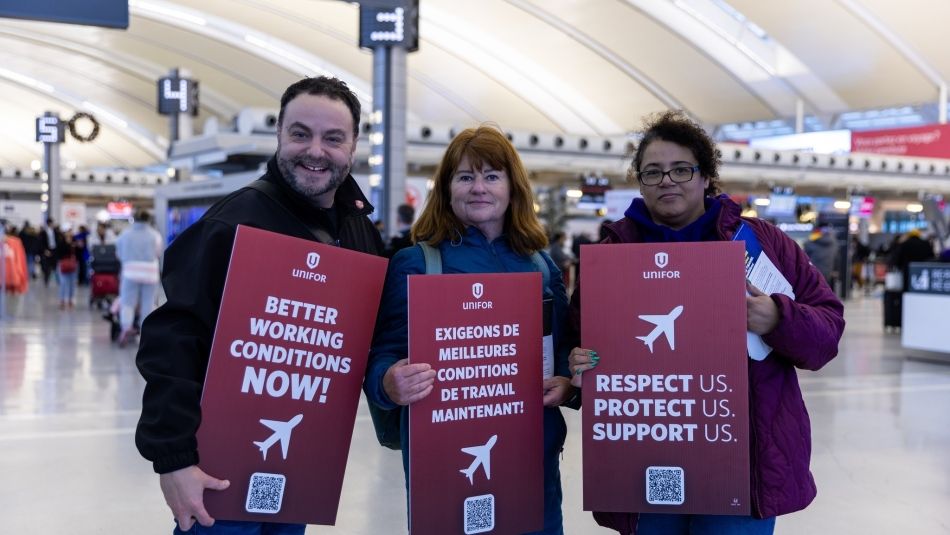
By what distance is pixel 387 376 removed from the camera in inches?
79.7

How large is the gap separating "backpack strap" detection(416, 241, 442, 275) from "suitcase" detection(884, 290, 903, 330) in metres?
12.7

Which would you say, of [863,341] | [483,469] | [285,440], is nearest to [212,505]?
[285,440]

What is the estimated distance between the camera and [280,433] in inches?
77.7

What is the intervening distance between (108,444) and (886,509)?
15.4 feet

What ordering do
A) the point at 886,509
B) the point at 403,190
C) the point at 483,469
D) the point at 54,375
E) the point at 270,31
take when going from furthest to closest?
the point at 270,31, the point at 403,190, the point at 54,375, the point at 886,509, the point at 483,469

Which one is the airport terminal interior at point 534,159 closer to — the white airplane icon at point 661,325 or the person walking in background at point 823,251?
the person walking in background at point 823,251

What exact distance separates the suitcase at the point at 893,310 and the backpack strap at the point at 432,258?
12685 millimetres

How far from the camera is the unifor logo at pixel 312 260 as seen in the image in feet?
6.53

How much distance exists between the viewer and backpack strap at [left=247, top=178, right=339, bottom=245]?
6.83 ft

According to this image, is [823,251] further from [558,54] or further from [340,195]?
[558,54]

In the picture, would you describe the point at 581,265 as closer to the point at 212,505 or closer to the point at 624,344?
the point at 624,344

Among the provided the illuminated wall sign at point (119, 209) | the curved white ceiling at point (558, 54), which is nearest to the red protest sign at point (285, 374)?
the curved white ceiling at point (558, 54)

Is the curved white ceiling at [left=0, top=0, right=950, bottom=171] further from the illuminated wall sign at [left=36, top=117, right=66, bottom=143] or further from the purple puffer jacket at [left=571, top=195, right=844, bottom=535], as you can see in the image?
the purple puffer jacket at [left=571, top=195, right=844, bottom=535]

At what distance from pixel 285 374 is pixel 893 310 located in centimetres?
1310
